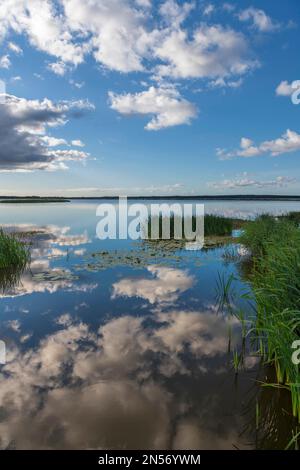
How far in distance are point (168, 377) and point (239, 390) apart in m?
1.04

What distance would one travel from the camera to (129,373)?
4.93 metres

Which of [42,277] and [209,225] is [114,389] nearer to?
[42,277]

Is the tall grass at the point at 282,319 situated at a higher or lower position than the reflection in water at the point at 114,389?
higher

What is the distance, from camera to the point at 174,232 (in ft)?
69.8

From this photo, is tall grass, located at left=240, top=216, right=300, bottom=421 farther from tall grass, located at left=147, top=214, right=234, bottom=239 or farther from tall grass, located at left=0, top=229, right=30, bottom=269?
tall grass, located at left=147, top=214, right=234, bottom=239

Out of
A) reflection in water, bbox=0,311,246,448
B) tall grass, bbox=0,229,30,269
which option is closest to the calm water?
reflection in water, bbox=0,311,246,448

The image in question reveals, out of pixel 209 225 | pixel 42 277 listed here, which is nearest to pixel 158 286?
pixel 42 277

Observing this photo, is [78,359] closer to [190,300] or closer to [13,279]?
[190,300]

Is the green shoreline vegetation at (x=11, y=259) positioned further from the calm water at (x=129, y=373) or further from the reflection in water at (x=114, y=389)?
the reflection in water at (x=114, y=389)

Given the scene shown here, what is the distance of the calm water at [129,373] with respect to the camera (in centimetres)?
362

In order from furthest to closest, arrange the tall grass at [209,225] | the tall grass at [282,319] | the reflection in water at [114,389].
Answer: the tall grass at [209,225], the tall grass at [282,319], the reflection in water at [114,389]

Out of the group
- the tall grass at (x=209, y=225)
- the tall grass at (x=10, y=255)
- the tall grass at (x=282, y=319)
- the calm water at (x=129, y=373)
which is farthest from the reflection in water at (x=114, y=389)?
the tall grass at (x=209, y=225)
